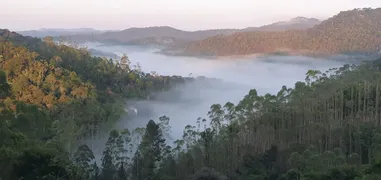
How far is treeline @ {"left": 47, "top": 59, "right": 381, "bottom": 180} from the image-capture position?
75.0 feet

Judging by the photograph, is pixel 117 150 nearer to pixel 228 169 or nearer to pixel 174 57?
pixel 228 169

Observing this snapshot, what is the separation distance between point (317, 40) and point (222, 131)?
87.0 meters

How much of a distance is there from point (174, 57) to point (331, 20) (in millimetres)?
43039

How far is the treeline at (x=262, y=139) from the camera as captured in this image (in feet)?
75.0

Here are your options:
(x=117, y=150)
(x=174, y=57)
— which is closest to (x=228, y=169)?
(x=117, y=150)

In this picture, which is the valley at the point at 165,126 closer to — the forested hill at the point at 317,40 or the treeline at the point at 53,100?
the treeline at the point at 53,100

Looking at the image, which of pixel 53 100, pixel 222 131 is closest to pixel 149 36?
pixel 53 100

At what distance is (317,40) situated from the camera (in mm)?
109812

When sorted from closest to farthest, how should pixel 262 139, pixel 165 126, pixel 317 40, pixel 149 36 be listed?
pixel 262 139
pixel 165 126
pixel 317 40
pixel 149 36

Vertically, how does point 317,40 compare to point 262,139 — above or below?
above

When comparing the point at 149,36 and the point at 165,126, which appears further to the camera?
the point at 149,36

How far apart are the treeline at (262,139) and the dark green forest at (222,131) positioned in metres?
0.06

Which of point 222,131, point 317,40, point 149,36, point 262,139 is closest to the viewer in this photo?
point 262,139

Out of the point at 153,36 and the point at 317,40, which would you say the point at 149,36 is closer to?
the point at 153,36
